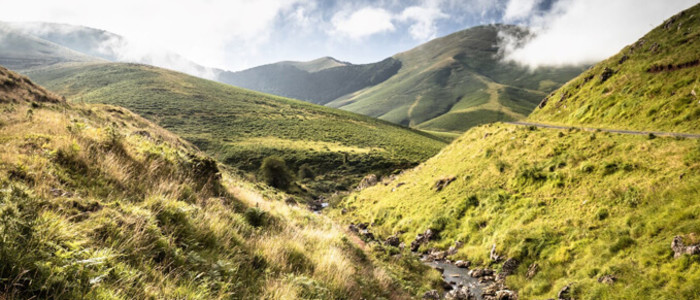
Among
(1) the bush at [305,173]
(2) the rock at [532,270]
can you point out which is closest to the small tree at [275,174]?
(1) the bush at [305,173]

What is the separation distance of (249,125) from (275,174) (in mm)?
50117

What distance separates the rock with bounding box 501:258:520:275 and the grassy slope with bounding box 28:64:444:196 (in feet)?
173

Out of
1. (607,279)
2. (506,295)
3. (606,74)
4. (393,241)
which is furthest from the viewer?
(606,74)

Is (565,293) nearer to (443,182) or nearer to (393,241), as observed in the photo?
(393,241)

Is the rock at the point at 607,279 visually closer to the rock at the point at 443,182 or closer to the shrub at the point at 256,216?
the shrub at the point at 256,216

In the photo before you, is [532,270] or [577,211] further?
[577,211]

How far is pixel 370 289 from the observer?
785 cm

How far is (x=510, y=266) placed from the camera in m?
15.7

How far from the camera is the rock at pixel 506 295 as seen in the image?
13.9 metres

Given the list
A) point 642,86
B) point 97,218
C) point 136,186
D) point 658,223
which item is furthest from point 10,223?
point 642,86

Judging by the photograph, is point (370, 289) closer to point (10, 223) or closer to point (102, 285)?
point (102, 285)

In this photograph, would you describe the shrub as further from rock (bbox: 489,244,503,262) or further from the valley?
rock (bbox: 489,244,503,262)

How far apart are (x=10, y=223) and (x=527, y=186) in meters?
23.6

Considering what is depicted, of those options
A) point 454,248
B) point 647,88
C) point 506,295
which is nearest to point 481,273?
point 506,295
